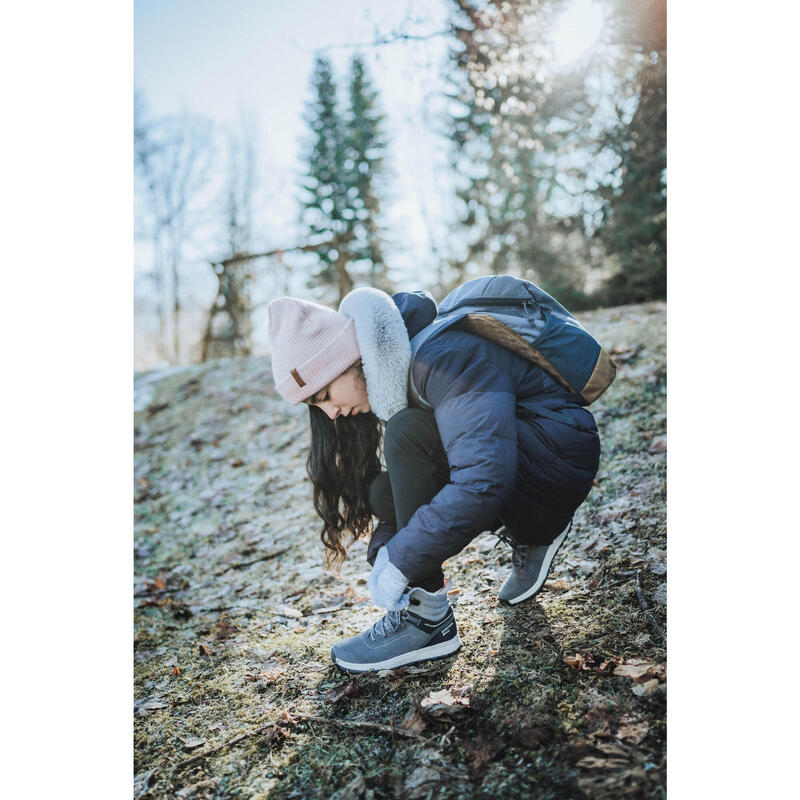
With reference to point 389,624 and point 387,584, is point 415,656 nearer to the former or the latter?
point 389,624

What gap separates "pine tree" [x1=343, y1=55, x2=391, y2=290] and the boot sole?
1216 cm

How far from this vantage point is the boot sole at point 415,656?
169 cm

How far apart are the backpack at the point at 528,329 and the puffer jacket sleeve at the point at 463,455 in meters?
0.11

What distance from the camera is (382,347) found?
1.65 meters

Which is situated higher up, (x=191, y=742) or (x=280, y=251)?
(x=280, y=251)

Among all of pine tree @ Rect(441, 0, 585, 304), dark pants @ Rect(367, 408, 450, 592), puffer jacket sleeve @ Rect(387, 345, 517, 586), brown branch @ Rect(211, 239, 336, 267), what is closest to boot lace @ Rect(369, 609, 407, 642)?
dark pants @ Rect(367, 408, 450, 592)

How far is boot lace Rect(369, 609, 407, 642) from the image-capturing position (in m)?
1.72

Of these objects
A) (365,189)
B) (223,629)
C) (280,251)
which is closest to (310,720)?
(223,629)

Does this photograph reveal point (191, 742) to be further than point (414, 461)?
No

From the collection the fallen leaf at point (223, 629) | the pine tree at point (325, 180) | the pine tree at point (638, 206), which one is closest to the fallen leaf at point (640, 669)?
the fallen leaf at point (223, 629)

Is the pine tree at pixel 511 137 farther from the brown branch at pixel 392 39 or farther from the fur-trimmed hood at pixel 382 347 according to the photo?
the fur-trimmed hood at pixel 382 347

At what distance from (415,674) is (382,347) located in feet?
2.88

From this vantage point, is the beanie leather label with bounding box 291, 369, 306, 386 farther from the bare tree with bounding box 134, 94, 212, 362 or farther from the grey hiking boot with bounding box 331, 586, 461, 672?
the bare tree with bounding box 134, 94, 212, 362
